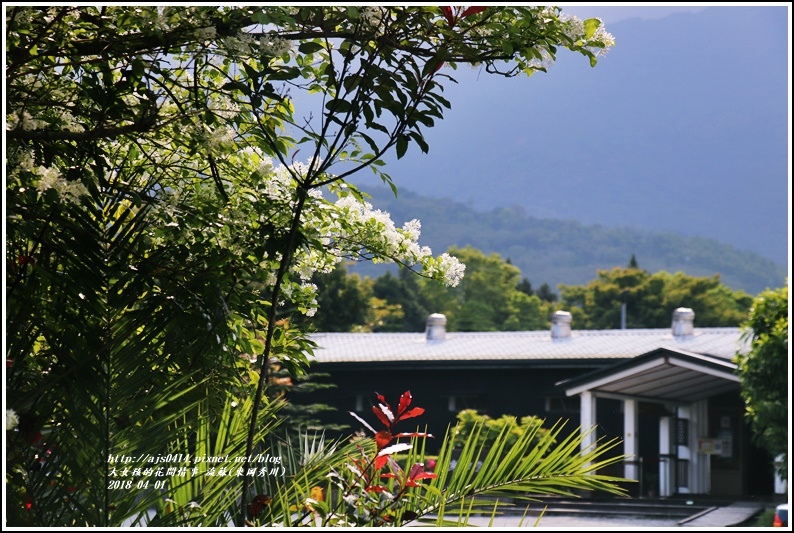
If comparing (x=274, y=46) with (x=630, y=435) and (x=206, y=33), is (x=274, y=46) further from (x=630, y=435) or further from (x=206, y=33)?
(x=630, y=435)

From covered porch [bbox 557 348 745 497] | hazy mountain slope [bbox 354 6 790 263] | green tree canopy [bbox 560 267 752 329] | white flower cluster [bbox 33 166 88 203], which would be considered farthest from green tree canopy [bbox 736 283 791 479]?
hazy mountain slope [bbox 354 6 790 263]

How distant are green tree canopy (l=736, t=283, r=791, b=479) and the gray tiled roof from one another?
411 centimetres

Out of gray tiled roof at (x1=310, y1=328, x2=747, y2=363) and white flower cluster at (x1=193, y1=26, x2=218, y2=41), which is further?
gray tiled roof at (x1=310, y1=328, x2=747, y2=363)

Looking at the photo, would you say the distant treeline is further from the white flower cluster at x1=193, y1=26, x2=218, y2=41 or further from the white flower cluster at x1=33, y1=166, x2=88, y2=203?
the white flower cluster at x1=33, y1=166, x2=88, y2=203

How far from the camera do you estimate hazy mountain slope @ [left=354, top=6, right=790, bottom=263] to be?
402ft

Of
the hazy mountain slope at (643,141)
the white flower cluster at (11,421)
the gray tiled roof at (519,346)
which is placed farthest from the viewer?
the hazy mountain slope at (643,141)

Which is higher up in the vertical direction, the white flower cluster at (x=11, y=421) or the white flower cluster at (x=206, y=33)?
the white flower cluster at (x=206, y=33)

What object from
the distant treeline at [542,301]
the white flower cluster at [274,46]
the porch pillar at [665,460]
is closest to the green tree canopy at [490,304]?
the distant treeline at [542,301]

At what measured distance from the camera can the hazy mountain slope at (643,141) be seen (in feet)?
402

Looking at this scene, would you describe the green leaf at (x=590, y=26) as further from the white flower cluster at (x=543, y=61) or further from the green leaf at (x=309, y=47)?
the green leaf at (x=309, y=47)

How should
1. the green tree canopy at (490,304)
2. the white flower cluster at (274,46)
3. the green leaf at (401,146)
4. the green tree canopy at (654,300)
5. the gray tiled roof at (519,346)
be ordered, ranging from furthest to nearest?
the green tree canopy at (490,304)
the green tree canopy at (654,300)
the gray tiled roof at (519,346)
the green leaf at (401,146)
the white flower cluster at (274,46)

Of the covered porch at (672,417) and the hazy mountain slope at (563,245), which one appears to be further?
the hazy mountain slope at (563,245)

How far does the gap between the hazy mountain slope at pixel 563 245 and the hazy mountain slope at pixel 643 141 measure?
10.0 m

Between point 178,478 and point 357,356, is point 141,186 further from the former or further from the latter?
Result: point 357,356
